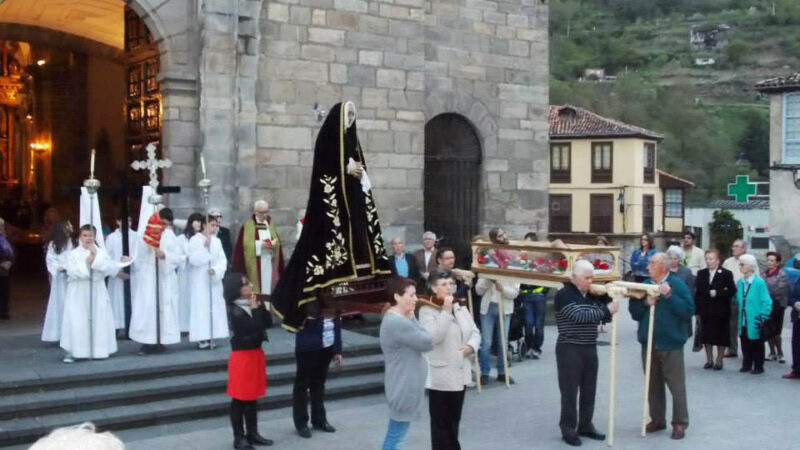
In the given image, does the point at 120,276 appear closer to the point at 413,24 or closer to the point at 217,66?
the point at 217,66

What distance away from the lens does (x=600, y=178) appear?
163 feet

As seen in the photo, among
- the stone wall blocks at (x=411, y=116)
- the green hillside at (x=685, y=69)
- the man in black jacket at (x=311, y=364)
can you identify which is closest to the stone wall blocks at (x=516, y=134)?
the stone wall blocks at (x=411, y=116)

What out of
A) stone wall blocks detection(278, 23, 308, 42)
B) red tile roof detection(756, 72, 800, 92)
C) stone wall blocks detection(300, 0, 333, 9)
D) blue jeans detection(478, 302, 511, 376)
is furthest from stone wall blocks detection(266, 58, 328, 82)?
red tile roof detection(756, 72, 800, 92)

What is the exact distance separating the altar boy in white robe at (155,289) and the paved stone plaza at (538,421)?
A: 165cm

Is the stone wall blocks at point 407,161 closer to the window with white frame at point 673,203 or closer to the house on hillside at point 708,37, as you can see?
the window with white frame at point 673,203

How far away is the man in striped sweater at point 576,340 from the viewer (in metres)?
8.20

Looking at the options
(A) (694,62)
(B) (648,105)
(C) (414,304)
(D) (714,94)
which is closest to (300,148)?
(C) (414,304)

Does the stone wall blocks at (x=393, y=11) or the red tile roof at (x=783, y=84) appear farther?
the red tile roof at (x=783, y=84)

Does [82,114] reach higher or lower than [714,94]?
lower

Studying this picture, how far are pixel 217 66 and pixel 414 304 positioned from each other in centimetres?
723

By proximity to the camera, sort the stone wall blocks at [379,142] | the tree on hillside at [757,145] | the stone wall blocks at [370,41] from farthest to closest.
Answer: the tree on hillside at [757,145], the stone wall blocks at [379,142], the stone wall blocks at [370,41]

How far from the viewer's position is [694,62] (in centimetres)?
10731

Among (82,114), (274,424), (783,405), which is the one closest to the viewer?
(274,424)

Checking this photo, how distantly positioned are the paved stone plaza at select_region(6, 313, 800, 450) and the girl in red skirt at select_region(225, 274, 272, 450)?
0.29 m
